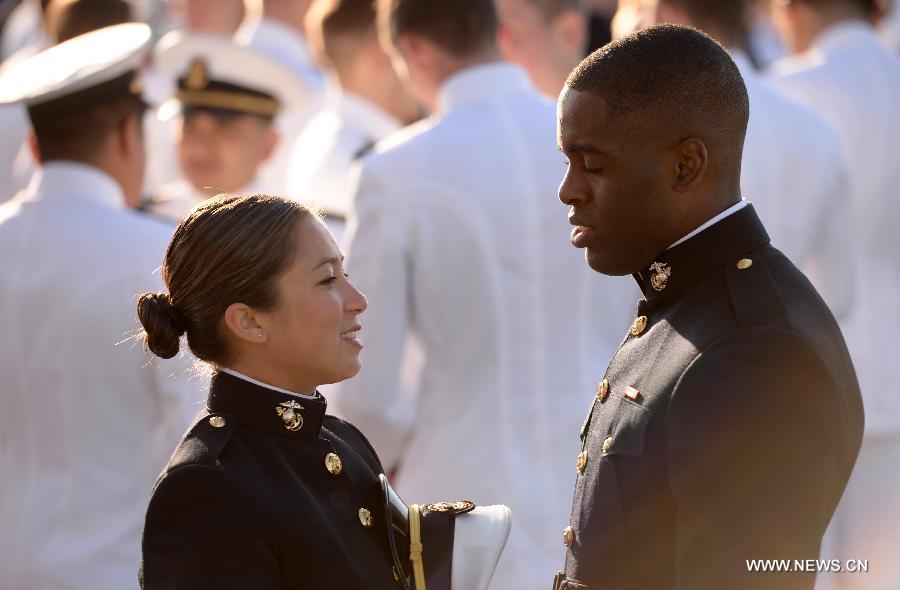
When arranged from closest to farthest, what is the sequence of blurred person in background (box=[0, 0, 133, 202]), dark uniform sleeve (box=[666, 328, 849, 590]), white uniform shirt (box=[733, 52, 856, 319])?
dark uniform sleeve (box=[666, 328, 849, 590]) → white uniform shirt (box=[733, 52, 856, 319]) → blurred person in background (box=[0, 0, 133, 202])

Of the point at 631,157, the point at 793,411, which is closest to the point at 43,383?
the point at 631,157

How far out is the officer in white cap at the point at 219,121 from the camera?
19.8 ft

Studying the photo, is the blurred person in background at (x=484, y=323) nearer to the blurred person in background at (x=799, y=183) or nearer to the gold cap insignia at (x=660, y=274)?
the blurred person in background at (x=799, y=183)

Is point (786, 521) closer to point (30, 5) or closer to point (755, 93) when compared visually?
point (755, 93)

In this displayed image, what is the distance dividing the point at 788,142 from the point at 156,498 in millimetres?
3090

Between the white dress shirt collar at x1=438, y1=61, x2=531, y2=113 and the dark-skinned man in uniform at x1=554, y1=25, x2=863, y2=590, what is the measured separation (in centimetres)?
186

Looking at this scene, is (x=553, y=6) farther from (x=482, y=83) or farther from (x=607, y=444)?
(x=607, y=444)

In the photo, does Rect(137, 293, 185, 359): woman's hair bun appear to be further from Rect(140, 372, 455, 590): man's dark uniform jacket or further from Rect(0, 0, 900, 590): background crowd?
Rect(0, 0, 900, 590): background crowd

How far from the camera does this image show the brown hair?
9.02ft

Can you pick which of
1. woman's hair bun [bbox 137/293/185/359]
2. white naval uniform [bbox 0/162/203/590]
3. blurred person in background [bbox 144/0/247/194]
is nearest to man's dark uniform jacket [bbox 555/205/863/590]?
woman's hair bun [bbox 137/293/185/359]

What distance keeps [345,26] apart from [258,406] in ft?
13.1

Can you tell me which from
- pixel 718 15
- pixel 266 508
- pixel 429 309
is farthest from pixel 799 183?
pixel 266 508

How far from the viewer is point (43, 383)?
4.17m

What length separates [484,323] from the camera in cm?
438
